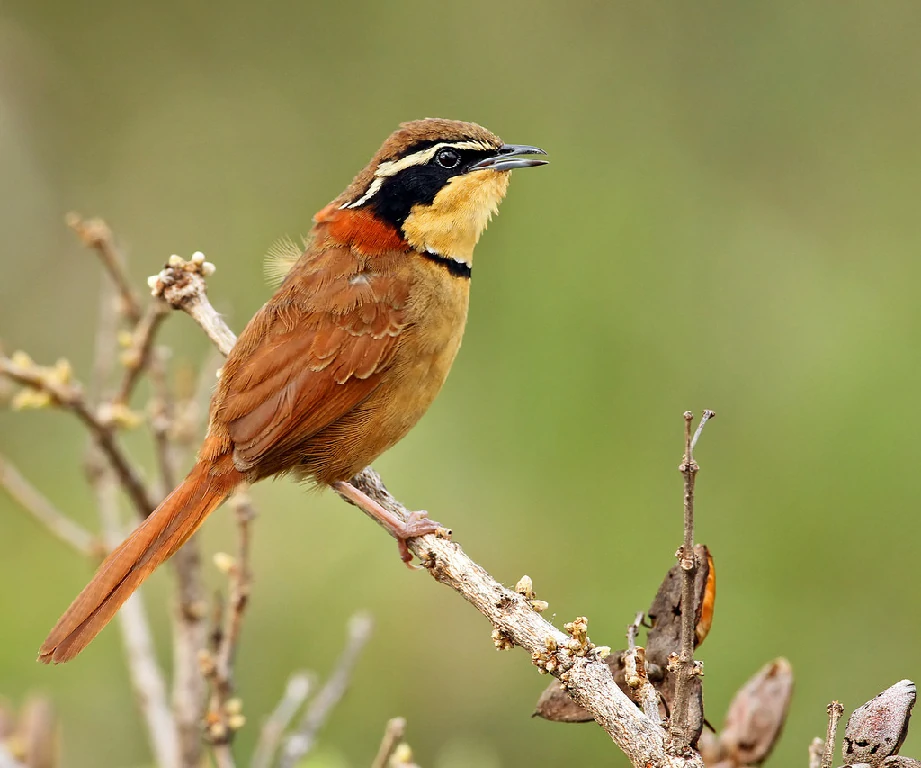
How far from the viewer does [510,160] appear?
13.8 feet

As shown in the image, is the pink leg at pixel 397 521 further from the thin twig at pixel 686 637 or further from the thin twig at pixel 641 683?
the thin twig at pixel 686 637

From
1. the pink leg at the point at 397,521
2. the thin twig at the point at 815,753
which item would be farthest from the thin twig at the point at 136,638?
the thin twig at the point at 815,753

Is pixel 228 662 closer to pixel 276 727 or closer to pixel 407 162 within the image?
pixel 276 727

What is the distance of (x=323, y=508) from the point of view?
5656mm

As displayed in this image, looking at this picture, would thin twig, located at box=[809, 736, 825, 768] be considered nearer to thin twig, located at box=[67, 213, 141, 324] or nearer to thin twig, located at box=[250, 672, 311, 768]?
thin twig, located at box=[250, 672, 311, 768]

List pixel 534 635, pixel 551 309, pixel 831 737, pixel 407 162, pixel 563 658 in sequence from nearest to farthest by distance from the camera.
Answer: pixel 831 737
pixel 563 658
pixel 534 635
pixel 407 162
pixel 551 309

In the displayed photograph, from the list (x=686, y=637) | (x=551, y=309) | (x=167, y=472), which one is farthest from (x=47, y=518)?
(x=551, y=309)

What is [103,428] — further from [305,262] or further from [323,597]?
[323,597]

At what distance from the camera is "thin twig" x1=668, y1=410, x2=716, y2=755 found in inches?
82.6

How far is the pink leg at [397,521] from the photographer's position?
3.54m

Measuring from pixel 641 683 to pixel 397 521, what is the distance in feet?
5.13

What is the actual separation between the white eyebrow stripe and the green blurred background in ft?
3.60

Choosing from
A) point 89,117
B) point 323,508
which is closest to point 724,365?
point 323,508

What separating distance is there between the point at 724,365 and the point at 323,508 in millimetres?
2014
